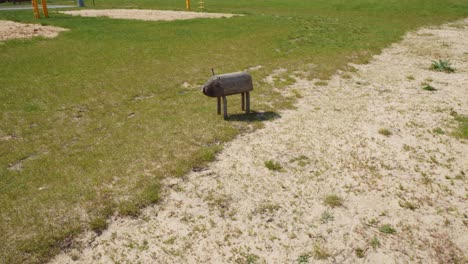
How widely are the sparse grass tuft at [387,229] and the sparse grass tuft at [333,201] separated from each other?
99 cm

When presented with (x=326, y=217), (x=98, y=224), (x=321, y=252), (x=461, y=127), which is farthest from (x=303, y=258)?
(x=461, y=127)

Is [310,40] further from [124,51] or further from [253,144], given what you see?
[253,144]

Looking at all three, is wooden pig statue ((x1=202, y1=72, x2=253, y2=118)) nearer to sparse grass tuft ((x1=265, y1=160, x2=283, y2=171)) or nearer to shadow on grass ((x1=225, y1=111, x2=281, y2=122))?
shadow on grass ((x1=225, y1=111, x2=281, y2=122))

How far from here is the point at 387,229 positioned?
21.8 feet

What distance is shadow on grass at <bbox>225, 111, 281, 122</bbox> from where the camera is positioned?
11641 mm

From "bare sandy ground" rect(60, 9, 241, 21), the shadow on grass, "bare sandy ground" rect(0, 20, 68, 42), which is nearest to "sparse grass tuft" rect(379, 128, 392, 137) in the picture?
the shadow on grass

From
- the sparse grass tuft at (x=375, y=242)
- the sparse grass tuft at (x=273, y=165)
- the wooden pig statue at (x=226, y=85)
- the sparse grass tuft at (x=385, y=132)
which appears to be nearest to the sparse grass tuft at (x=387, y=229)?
the sparse grass tuft at (x=375, y=242)

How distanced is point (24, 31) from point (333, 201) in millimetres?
28126

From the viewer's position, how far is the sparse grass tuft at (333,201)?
7.40m

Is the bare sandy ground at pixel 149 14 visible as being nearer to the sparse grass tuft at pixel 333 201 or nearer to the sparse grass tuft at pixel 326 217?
the sparse grass tuft at pixel 333 201

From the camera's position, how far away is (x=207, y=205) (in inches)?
292

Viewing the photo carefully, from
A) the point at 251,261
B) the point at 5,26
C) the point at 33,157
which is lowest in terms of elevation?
the point at 251,261

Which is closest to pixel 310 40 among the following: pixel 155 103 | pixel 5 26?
pixel 155 103

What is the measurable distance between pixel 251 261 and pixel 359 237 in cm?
222
